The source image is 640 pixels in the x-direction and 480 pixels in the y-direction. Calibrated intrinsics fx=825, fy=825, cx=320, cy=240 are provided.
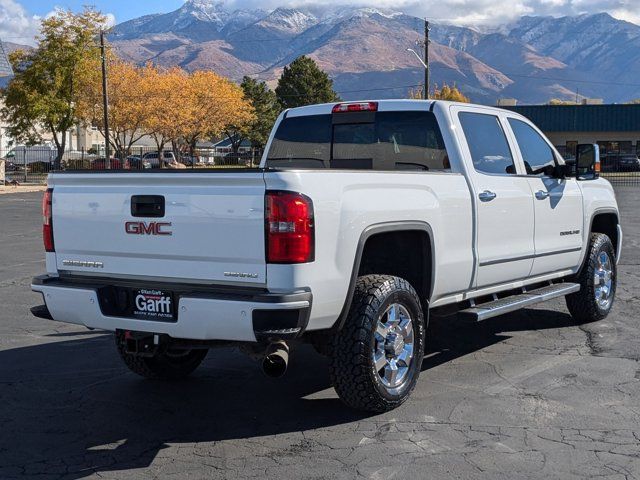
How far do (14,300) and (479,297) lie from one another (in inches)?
229

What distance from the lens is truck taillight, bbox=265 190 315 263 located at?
4.64m

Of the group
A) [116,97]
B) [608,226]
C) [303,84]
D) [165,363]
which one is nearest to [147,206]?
[165,363]

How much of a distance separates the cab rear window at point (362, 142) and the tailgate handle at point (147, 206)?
6.94ft

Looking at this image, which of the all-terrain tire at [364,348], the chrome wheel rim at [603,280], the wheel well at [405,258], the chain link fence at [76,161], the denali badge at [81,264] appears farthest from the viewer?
the chain link fence at [76,161]

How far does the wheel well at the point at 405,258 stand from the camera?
570 centimetres

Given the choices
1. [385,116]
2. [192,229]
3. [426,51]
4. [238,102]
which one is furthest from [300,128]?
[238,102]

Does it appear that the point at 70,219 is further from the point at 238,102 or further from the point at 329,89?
the point at 329,89

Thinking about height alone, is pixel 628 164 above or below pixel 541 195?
below

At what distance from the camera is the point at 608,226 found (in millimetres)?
8906

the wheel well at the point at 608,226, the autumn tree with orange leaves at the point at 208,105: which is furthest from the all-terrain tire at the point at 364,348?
the autumn tree with orange leaves at the point at 208,105

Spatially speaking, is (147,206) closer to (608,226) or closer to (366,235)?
(366,235)

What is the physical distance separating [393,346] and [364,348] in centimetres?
37

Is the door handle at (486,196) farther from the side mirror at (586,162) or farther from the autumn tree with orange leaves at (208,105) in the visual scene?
the autumn tree with orange leaves at (208,105)

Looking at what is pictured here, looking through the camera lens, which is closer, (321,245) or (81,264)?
(321,245)
